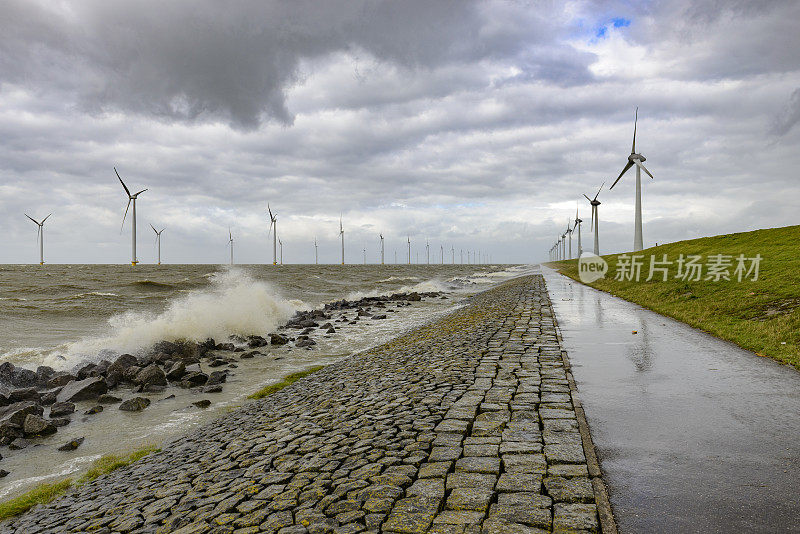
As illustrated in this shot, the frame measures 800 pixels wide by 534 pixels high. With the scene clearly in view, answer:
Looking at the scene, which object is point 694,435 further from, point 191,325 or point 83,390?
point 191,325

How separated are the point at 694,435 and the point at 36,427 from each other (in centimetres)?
1374

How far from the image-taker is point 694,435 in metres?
6.77

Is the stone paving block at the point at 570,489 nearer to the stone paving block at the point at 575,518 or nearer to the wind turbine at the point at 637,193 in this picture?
the stone paving block at the point at 575,518

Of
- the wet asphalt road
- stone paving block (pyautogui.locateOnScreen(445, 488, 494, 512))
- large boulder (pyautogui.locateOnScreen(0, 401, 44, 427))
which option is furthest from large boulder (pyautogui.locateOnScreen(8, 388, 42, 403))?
the wet asphalt road

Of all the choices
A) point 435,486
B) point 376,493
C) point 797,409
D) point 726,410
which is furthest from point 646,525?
point 797,409

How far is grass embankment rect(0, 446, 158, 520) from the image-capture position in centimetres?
778

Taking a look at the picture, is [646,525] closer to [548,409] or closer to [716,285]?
[548,409]

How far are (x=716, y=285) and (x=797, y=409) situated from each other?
19214 millimetres

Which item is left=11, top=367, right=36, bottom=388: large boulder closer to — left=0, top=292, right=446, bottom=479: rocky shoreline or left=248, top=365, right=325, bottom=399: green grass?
left=0, top=292, right=446, bottom=479: rocky shoreline

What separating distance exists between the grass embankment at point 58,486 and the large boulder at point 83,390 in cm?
538

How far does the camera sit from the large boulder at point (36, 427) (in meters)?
11.1

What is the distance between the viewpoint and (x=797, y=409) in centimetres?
779

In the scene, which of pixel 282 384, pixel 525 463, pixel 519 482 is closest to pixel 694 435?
pixel 525 463

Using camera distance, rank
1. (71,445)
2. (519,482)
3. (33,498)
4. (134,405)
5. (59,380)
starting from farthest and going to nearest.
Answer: (59,380) → (134,405) → (71,445) → (33,498) → (519,482)
